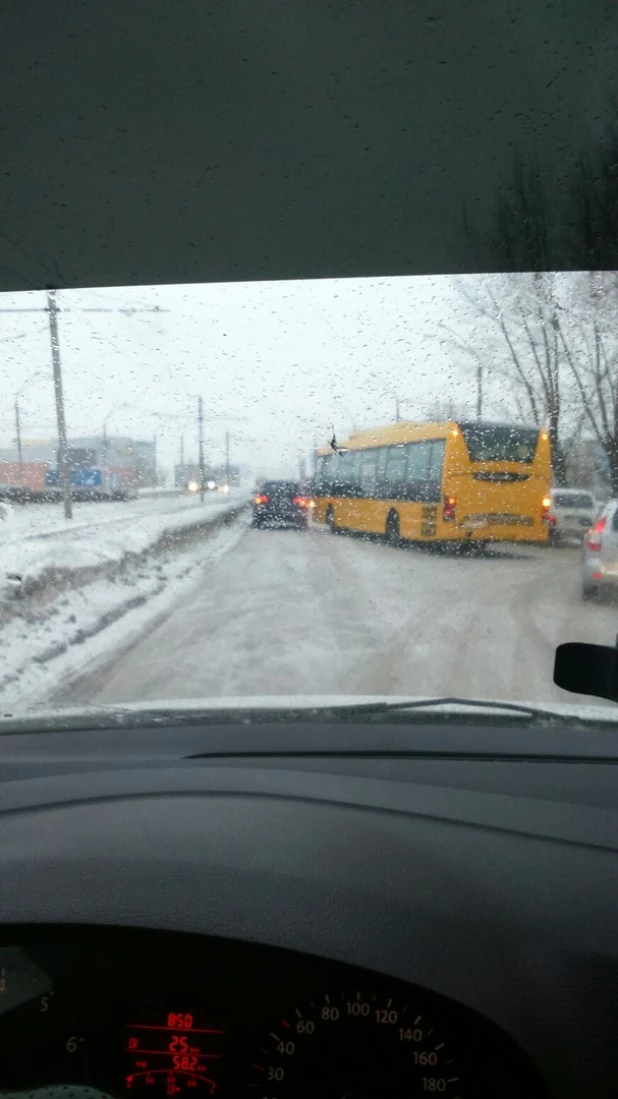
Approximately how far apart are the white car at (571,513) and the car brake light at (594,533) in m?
0.04

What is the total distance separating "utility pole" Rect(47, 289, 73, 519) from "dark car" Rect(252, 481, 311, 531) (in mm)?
1283

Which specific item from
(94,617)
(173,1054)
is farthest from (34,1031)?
(94,617)

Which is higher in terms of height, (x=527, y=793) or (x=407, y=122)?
(x=407, y=122)

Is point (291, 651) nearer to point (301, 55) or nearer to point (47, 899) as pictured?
point (301, 55)

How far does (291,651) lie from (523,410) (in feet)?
8.20

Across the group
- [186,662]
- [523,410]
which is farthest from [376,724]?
[186,662]

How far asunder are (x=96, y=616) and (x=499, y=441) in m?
3.88

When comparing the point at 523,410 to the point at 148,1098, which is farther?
the point at 523,410

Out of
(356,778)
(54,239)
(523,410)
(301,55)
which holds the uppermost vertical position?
(301,55)

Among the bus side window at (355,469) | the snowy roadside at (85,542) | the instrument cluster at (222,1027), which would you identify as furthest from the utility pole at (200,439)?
the instrument cluster at (222,1027)

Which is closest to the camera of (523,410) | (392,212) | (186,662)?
(392,212)

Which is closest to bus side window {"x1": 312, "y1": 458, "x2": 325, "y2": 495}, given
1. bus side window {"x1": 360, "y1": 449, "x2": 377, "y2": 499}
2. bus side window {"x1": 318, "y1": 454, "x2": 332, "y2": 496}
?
bus side window {"x1": 318, "y1": 454, "x2": 332, "y2": 496}

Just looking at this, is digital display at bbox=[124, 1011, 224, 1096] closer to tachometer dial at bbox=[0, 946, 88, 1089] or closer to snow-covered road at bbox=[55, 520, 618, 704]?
tachometer dial at bbox=[0, 946, 88, 1089]

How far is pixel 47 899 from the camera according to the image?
2568 millimetres
